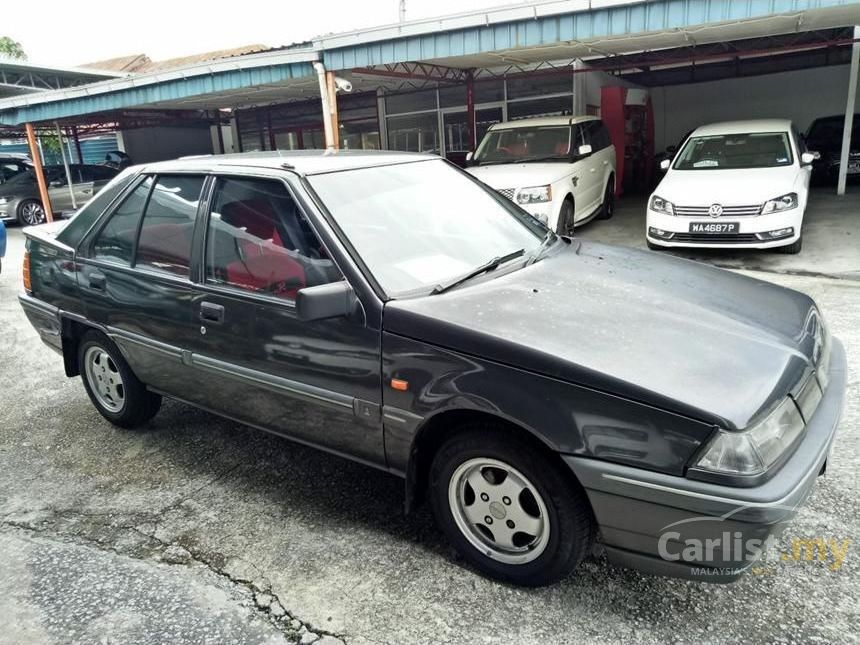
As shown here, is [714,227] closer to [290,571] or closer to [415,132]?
[290,571]

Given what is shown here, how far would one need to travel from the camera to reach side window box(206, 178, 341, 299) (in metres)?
2.75

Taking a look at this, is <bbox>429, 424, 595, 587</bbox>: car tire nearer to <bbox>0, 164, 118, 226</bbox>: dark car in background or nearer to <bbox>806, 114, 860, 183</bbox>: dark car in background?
<bbox>806, 114, 860, 183</bbox>: dark car in background

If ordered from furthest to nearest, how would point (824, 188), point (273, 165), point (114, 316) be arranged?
1. point (824, 188)
2. point (114, 316)
3. point (273, 165)

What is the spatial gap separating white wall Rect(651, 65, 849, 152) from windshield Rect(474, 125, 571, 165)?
10.6 m

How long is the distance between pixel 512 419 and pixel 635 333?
22.1 inches

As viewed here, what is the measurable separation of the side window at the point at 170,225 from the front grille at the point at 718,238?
6.18 m

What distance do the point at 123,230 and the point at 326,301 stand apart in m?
1.88

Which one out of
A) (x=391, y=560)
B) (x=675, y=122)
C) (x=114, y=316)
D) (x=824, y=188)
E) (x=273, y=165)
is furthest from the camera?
(x=675, y=122)

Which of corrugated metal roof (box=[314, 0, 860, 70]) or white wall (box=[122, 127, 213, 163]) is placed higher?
corrugated metal roof (box=[314, 0, 860, 70])

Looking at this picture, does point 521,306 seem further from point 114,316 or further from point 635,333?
point 114,316

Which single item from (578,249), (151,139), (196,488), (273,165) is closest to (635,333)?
(578,249)

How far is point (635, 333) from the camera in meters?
2.29

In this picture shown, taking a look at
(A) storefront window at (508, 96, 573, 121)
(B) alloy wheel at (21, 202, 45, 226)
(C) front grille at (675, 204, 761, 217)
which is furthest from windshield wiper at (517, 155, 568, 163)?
(B) alloy wheel at (21, 202, 45, 226)

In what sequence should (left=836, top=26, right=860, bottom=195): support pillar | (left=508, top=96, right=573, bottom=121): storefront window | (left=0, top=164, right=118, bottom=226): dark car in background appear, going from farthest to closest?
(left=0, top=164, right=118, bottom=226): dark car in background
(left=508, top=96, right=573, bottom=121): storefront window
(left=836, top=26, right=860, bottom=195): support pillar
